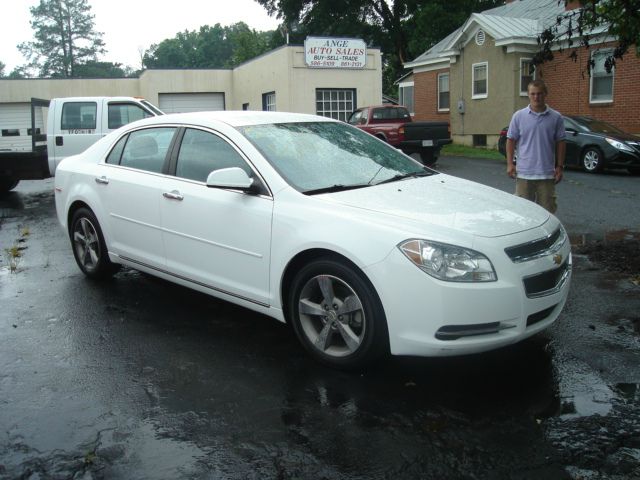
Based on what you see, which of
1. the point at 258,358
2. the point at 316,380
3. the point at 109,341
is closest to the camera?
the point at 316,380

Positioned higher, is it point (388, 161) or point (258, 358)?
point (388, 161)

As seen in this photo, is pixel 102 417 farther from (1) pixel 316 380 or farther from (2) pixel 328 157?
(2) pixel 328 157

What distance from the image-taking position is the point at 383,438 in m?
3.32

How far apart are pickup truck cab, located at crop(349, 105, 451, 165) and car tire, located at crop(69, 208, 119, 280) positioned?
12.8 m

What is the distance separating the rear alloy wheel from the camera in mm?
15734

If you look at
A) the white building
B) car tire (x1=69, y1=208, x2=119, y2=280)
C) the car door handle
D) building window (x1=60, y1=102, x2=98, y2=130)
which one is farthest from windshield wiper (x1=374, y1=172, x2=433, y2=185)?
the white building

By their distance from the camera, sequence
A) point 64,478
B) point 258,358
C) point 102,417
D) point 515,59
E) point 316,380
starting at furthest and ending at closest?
point 515,59
point 258,358
point 316,380
point 102,417
point 64,478

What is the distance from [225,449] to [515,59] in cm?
2311

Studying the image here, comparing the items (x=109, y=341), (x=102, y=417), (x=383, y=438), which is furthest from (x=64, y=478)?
(x=109, y=341)

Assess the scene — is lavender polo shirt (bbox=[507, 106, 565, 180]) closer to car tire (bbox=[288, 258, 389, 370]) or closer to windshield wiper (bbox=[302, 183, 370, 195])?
windshield wiper (bbox=[302, 183, 370, 195])

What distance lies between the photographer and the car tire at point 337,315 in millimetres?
3891

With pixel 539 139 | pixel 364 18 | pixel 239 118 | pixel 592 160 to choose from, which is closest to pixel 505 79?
pixel 592 160

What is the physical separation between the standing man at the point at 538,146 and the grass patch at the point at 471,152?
46.7ft

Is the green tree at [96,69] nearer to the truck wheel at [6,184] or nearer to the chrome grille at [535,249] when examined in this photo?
the truck wheel at [6,184]
